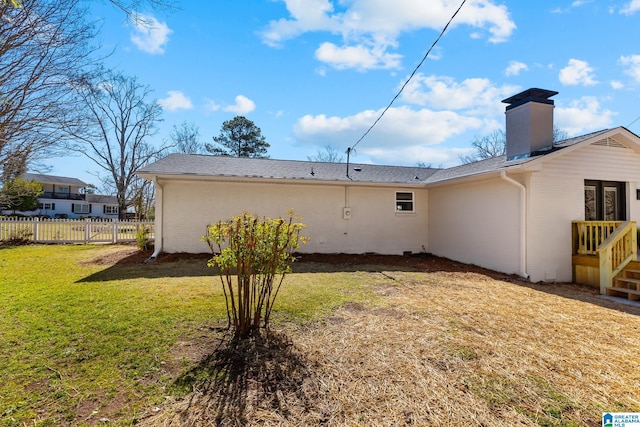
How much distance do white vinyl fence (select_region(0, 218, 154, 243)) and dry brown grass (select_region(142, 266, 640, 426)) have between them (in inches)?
451

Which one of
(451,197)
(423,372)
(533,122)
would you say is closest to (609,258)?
(533,122)

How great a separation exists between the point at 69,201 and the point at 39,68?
1942 inches

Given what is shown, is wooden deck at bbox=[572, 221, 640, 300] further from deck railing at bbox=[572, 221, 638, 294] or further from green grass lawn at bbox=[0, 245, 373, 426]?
green grass lawn at bbox=[0, 245, 373, 426]

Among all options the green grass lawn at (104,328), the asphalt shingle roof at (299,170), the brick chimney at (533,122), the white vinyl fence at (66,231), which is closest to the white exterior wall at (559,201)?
the brick chimney at (533,122)

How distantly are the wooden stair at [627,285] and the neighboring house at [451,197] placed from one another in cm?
127

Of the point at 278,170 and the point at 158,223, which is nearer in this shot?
the point at 158,223

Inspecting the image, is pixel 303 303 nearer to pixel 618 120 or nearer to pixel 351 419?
pixel 351 419

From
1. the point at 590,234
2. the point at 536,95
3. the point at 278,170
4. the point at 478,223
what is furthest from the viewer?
the point at 278,170

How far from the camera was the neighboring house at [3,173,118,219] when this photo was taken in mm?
41875

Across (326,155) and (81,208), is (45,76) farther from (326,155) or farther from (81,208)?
(81,208)

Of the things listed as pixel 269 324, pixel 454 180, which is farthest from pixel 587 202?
pixel 269 324

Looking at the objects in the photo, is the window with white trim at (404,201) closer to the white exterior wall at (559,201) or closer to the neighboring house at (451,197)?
the neighboring house at (451,197)

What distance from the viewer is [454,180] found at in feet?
33.1

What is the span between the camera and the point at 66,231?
13.5 metres
